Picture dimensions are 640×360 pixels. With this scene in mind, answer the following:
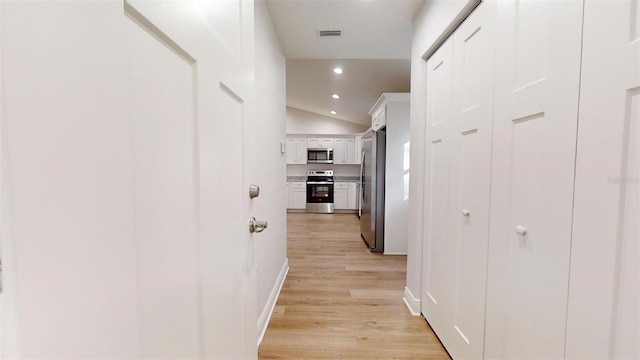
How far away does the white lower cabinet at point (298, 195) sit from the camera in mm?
6719

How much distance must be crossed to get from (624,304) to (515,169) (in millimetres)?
522

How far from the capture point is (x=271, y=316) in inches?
79.4

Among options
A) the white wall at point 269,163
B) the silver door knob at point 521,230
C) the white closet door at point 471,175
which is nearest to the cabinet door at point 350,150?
the white wall at point 269,163

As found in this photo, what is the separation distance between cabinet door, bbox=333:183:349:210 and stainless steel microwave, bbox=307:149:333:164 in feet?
2.26

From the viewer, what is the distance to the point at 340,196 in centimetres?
670

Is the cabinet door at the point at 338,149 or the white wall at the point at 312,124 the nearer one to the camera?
the cabinet door at the point at 338,149

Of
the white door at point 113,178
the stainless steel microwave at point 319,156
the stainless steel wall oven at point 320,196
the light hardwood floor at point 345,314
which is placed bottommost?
the light hardwood floor at point 345,314

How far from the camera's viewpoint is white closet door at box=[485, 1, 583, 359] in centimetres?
81

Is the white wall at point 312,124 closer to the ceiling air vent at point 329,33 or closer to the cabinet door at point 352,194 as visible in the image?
the cabinet door at point 352,194

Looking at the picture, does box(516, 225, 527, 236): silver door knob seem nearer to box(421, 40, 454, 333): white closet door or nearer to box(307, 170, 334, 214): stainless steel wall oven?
box(421, 40, 454, 333): white closet door

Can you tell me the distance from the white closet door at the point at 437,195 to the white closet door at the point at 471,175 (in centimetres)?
8

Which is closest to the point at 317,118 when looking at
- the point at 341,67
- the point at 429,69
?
the point at 341,67

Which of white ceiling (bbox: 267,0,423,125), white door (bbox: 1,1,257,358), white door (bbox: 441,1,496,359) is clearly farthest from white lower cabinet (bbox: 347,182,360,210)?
white door (bbox: 1,1,257,358)

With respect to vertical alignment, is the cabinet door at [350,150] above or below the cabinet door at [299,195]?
above
